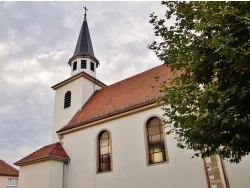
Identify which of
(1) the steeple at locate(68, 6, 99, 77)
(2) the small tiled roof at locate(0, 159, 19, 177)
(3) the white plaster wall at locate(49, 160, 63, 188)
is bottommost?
(3) the white plaster wall at locate(49, 160, 63, 188)

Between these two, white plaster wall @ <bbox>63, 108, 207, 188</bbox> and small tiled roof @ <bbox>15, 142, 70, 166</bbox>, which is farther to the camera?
small tiled roof @ <bbox>15, 142, 70, 166</bbox>

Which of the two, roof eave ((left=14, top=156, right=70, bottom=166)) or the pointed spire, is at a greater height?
the pointed spire

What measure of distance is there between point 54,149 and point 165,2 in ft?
38.1

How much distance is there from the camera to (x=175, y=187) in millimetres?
9953

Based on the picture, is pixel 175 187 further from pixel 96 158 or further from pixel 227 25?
pixel 227 25

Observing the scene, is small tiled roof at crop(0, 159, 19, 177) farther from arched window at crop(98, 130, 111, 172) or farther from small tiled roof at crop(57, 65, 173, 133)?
arched window at crop(98, 130, 111, 172)

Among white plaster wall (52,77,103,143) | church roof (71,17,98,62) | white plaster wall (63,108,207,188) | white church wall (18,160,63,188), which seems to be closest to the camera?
white plaster wall (63,108,207,188)

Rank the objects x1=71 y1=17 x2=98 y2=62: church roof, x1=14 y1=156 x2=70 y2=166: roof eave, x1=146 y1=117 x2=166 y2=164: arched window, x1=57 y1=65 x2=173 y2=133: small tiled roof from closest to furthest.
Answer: x1=146 y1=117 x2=166 y2=164: arched window
x1=57 y1=65 x2=173 y2=133: small tiled roof
x1=14 y1=156 x2=70 y2=166: roof eave
x1=71 y1=17 x2=98 y2=62: church roof

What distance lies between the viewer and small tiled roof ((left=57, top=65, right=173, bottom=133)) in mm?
13031

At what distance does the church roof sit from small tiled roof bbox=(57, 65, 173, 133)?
4.50 metres

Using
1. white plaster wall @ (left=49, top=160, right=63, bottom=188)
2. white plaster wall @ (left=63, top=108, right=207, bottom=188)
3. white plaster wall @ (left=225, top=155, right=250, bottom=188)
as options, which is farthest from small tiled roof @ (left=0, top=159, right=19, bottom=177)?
white plaster wall @ (left=225, top=155, right=250, bottom=188)

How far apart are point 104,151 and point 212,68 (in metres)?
9.39

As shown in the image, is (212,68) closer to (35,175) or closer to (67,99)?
(35,175)

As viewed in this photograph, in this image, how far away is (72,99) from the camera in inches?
712
